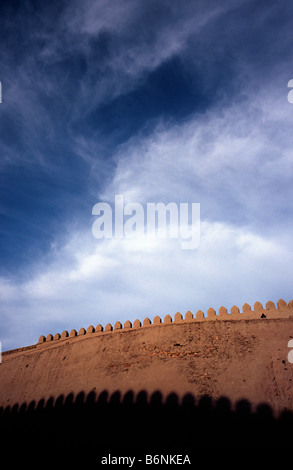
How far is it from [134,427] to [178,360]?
2065 mm

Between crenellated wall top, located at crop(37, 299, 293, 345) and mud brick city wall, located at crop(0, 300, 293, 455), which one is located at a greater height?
crenellated wall top, located at crop(37, 299, 293, 345)

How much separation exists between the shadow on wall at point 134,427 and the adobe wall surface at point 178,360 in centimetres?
28

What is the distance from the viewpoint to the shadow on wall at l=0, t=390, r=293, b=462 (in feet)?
23.3

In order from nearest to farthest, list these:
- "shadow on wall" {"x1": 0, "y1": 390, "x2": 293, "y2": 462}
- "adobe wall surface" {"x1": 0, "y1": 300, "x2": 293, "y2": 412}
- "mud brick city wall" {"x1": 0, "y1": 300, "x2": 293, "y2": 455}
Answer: "shadow on wall" {"x1": 0, "y1": 390, "x2": 293, "y2": 462} → "mud brick city wall" {"x1": 0, "y1": 300, "x2": 293, "y2": 455} → "adobe wall surface" {"x1": 0, "y1": 300, "x2": 293, "y2": 412}

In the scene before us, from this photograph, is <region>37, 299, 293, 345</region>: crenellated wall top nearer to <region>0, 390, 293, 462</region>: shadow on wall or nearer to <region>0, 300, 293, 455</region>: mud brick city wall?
<region>0, 300, 293, 455</region>: mud brick city wall

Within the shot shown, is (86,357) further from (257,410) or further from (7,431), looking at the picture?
(257,410)

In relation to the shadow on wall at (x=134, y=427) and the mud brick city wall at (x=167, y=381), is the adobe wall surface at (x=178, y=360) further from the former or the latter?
the shadow on wall at (x=134, y=427)

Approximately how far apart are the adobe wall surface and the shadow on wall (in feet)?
0.90

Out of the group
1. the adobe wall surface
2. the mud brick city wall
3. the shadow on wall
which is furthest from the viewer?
the adobe wall surface

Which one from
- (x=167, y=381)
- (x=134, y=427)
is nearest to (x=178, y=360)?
(x=167, y=381)

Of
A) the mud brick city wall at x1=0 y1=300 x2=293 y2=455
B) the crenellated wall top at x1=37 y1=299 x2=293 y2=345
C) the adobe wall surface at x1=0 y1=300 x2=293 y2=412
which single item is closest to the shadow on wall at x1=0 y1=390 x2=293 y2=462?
the mud brick city wall at x1=0 y1=300 x2=293 y2=455

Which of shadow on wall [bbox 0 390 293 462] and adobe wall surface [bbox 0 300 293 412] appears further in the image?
adobe wall surface [bbox 0 300 293 412]

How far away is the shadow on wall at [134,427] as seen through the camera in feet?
23.3

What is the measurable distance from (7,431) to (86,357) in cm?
318
